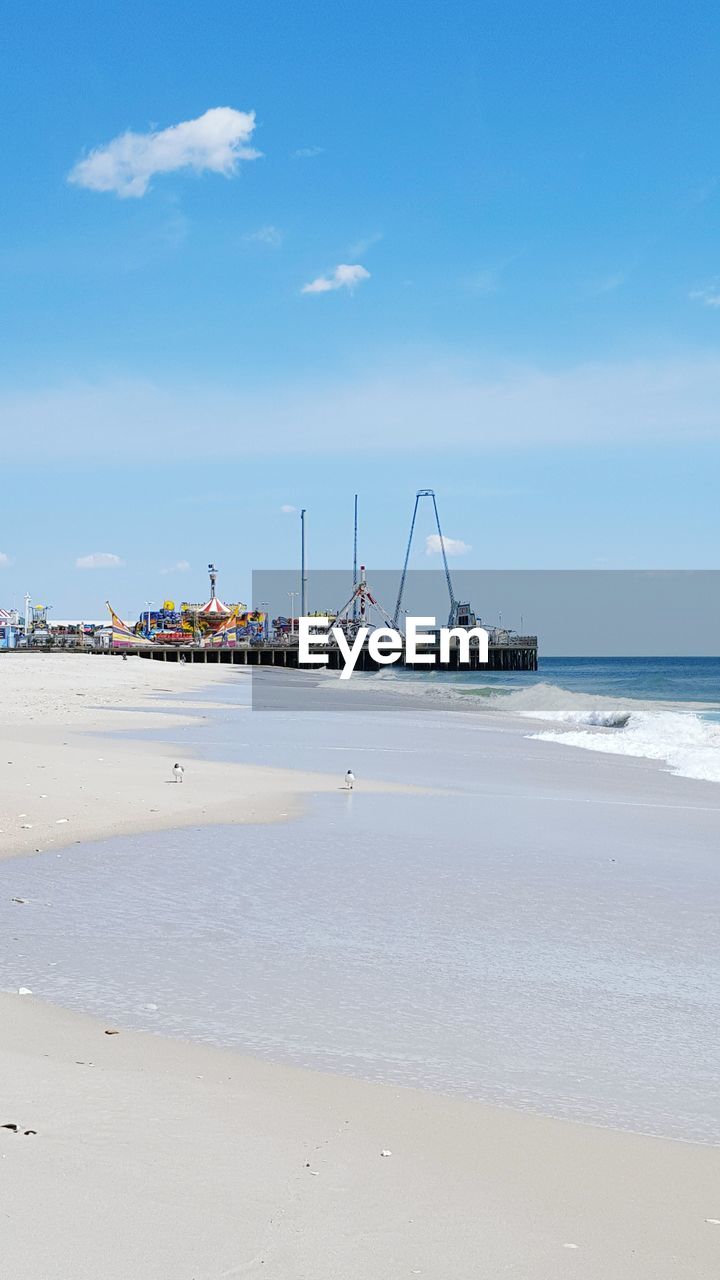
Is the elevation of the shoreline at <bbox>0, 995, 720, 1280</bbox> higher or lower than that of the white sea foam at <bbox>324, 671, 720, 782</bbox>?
higher

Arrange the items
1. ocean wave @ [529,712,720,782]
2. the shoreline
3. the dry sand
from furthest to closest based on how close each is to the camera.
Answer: ocean wave @ [529,712,720,782] → the dry sand → the shoreline

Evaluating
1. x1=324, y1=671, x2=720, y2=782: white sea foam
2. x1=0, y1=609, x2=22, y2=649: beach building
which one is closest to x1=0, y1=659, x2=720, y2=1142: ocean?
x1=324, y1=671, x2=720, y2=782: white sea foam

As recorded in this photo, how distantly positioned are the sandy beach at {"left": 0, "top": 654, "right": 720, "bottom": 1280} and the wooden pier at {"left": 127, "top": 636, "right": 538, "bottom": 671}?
110m

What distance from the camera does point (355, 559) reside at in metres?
156

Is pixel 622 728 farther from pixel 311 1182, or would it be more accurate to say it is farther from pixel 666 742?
pixel 311 1182

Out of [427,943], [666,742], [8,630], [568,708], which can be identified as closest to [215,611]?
[8,630]

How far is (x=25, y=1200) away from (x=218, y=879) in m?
5.83

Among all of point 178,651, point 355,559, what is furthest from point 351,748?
point 355,559

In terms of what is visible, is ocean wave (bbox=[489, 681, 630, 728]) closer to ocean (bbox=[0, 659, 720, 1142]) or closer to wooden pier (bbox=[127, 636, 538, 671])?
ocean (bbox=[0, 659, 720, 1142])

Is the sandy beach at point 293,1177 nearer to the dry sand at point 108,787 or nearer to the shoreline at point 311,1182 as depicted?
the shoreline at point 311,1182

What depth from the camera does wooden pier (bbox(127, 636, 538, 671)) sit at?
126m

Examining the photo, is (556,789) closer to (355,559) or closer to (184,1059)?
(184,1059)

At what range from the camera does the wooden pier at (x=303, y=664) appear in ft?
413

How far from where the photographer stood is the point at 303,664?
413ft
